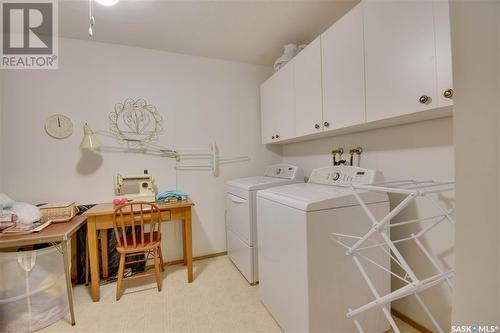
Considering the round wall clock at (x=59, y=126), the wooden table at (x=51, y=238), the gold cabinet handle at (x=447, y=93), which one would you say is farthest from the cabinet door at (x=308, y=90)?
the round wall clock at (x=59, y=126)

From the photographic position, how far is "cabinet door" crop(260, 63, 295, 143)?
2219 millimetres

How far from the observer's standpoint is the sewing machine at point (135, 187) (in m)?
2.29

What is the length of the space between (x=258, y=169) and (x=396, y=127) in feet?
5.52

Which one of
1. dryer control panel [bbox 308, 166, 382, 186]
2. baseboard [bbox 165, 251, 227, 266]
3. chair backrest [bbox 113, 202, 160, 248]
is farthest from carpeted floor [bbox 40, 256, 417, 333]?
dryer control panel [bbox 308, 166, 382, 186]

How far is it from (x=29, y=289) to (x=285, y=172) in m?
2.28

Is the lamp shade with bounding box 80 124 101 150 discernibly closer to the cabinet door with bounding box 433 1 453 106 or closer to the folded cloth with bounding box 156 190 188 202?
the folded cloth with bounding box 156 190 188 202

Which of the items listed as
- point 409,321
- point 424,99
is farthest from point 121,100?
point 409,321

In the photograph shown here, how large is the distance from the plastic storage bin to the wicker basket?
0.95 feet

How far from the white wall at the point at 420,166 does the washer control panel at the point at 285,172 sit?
65 cm

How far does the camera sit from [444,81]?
1.04 m

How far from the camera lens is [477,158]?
0.31 meters

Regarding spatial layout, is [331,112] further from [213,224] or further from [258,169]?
[213,224]

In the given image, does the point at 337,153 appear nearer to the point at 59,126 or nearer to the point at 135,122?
the point at 135,122

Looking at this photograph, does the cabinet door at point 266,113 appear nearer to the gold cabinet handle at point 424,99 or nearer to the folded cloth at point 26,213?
the gold cabinet handle at point 424,99
